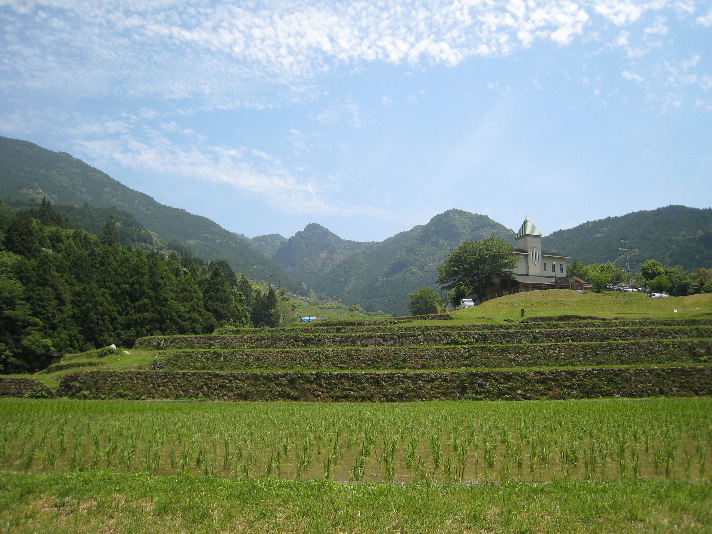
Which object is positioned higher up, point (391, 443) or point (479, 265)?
point (479, 265)

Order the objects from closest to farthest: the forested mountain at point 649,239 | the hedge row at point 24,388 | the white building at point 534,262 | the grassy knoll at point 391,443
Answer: the grassy knoll at point 391,443 < the hedge row at point 24,388 < the white building at point 534,262 < the forested mountain at point 649,239

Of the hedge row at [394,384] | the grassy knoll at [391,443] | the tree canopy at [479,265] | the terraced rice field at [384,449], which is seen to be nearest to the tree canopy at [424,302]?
the tree canopy at [479,265]

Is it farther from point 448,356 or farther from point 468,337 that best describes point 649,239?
point 448,356

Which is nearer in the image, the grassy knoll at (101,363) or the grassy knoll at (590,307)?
the grassy knoll at (101,363)

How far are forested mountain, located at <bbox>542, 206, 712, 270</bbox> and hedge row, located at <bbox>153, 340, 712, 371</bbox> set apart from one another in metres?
125

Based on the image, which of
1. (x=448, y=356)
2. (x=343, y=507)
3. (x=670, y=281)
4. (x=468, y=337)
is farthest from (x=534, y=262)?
(x=343, y=507)

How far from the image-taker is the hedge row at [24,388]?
956 inches

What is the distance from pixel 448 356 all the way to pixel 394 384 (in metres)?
4.92

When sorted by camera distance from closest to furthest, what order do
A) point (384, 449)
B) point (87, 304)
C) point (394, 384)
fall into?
point (384, 449) < point (394, 384) < point (87, 304)

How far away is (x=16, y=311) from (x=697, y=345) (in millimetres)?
51465

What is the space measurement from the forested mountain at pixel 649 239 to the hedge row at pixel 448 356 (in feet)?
409

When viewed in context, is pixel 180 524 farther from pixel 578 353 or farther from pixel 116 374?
pixel 578 353

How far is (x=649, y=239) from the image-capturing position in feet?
490

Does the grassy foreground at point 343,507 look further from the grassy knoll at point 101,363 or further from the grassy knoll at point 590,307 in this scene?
the grassy knoll at point 590,307
